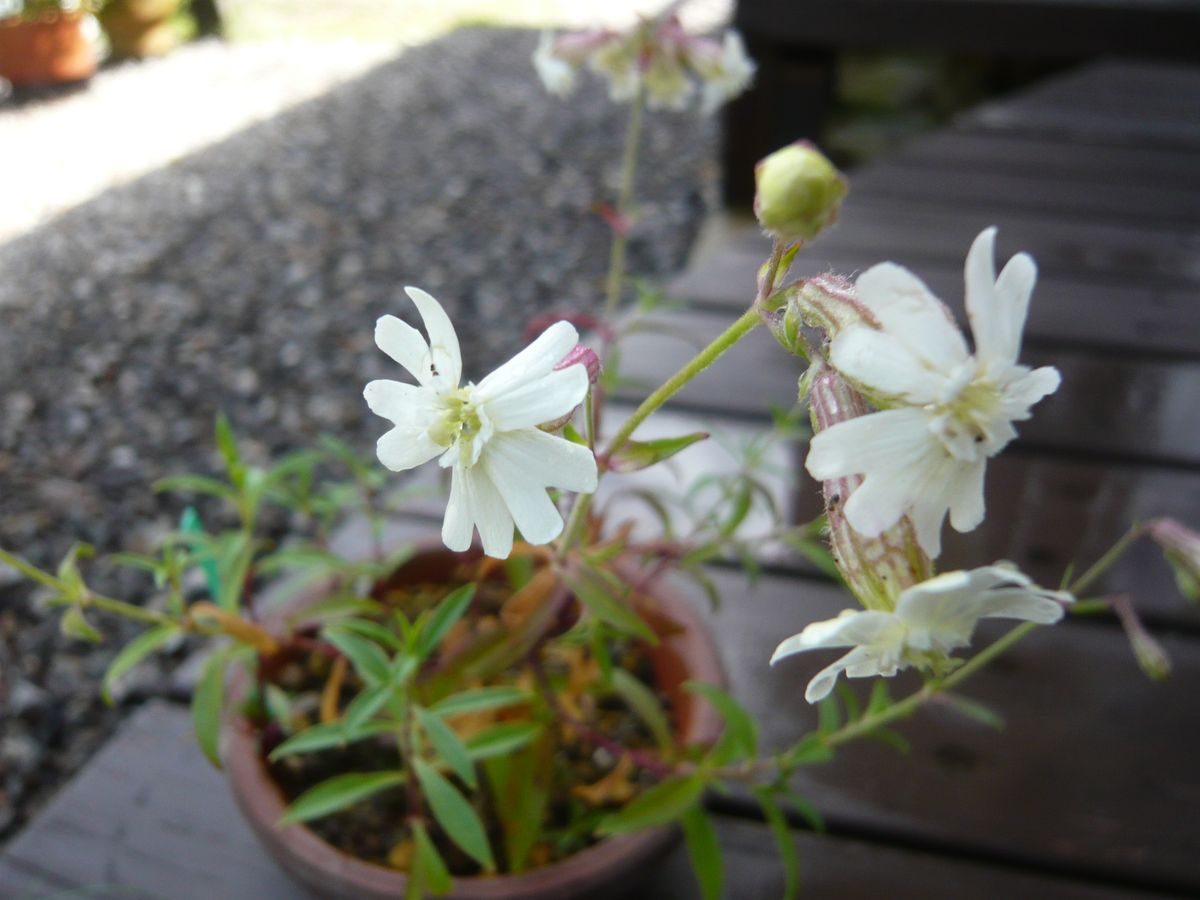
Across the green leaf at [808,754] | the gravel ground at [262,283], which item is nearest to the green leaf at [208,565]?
the green leaf at [808,754]

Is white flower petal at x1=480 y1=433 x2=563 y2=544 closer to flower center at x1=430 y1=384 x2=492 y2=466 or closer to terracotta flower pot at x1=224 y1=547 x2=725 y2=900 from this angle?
flower center at x1=430 y1=384 x2=492 y2=466

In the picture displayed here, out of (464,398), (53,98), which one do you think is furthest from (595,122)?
(464,398)

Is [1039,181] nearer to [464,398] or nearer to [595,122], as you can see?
[464,398]

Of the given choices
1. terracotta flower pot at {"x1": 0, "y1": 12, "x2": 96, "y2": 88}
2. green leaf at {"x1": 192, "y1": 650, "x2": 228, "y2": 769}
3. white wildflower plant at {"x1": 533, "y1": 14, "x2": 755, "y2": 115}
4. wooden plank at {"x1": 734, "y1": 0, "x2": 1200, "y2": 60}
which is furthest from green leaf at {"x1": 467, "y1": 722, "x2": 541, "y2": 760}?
terracotta flower pot at {"x1": 0, "y1": 12, "x2": 96, "y2": 88}

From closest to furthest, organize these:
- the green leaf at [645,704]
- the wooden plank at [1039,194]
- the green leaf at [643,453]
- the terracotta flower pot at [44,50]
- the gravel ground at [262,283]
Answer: the green leaf at [643,453], the green leaf at [645,704], the wooden plank at [1039,194], the gravel ground at [262,283], the terracotta flower pot at [44,50]

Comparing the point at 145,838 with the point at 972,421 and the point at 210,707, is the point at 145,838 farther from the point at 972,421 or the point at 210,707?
the point at 972,421

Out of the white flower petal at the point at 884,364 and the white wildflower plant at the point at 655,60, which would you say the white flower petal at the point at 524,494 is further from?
the white wildflower plant at the point at 655,60
